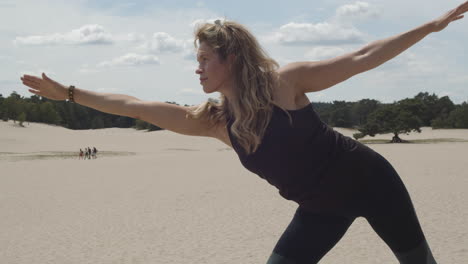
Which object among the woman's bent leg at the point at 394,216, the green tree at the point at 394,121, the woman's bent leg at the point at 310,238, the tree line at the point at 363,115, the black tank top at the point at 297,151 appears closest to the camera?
the black tank top at the point at 297,151

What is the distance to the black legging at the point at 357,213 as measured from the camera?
281 cm

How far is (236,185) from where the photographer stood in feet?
69.4

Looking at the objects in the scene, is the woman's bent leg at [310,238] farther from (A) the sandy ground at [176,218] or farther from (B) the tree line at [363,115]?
(B) the tree line at [363,115]

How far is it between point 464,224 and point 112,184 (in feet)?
50.3

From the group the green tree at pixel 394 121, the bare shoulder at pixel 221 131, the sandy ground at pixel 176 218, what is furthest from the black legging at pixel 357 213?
the green tree at pixel 394 121

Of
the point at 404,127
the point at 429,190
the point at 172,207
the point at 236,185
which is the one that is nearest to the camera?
the point at 172,207

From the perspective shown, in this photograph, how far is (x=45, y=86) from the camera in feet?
10.5

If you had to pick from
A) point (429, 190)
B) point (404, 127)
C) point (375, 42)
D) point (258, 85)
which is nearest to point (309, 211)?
point (258, 85)

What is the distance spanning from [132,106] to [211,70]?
55 centimetres

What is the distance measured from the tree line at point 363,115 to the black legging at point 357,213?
56.0 meters

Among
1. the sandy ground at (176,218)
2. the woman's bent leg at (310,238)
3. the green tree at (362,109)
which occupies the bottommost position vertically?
the sandy ground at (176,218)

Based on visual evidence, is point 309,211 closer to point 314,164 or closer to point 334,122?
point 314,164

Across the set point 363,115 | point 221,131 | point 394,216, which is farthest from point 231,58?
point 363,115

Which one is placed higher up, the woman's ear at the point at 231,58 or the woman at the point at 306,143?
the woman's ear at the point at 231,58
